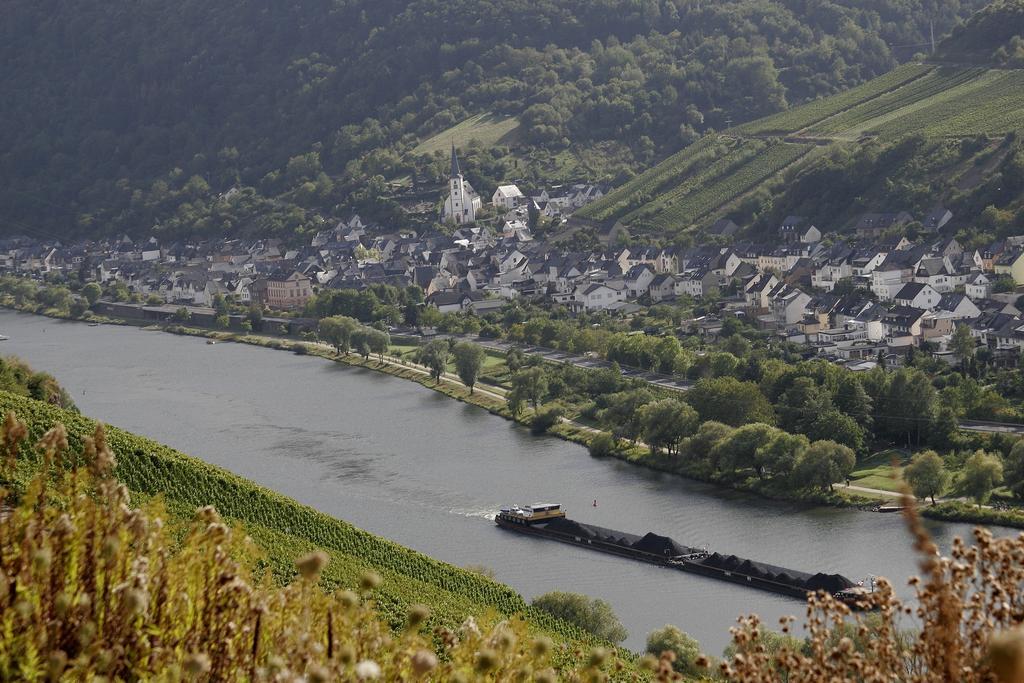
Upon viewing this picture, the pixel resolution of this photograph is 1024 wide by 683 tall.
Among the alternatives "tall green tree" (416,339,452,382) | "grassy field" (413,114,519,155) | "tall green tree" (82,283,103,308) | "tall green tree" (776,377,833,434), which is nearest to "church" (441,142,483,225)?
"grassy field" (413,114,519,155)

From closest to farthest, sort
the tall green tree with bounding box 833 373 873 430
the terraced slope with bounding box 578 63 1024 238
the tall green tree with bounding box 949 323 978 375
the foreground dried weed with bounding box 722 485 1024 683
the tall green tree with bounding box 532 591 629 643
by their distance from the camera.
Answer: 1. the foreground dried weed with bounding box 722 485 1024 683
2. the tall green tree with bounding box 532 591 629 643
3. the tall green tree with bounding box 833 373 873 430
4. the tall green tree with bounding box 949 323 978 375
5. the terraced slope with bounding box 578 63 1024 238

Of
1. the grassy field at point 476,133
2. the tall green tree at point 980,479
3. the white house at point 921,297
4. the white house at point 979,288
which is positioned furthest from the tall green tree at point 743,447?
the grassy field at point 476,133

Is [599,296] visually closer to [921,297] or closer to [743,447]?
[921,297]

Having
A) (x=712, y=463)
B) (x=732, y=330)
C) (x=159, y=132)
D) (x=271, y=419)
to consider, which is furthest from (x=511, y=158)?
(x=712, y=463)

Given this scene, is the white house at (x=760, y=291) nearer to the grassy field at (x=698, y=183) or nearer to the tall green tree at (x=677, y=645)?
the grassy field at (x=698, y=183)

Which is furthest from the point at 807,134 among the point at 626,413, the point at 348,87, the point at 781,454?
the point at 348,87

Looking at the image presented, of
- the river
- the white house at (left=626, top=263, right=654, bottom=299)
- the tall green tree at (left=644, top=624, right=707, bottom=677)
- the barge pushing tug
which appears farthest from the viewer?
the white house at (left=626, top=263, right=654, bottom=299)

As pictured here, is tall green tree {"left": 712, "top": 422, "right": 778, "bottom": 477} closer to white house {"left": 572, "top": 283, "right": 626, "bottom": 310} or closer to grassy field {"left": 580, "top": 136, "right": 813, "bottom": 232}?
white house {"left": 572, "top": 283, "right": 626, "bottom": 310}
